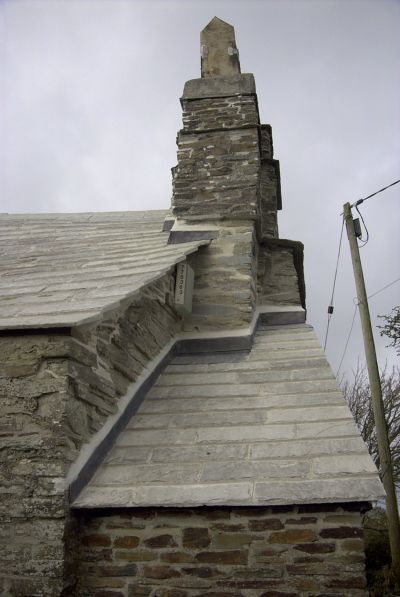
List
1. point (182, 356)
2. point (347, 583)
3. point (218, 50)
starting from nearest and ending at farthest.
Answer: point (347, 583), point (182, 356), point (218, 50)

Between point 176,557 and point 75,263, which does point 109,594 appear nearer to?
point 176,557

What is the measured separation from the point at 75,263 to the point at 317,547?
9.00ft

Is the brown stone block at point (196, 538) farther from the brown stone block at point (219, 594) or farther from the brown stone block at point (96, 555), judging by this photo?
the brown stone block at point (96, 555)

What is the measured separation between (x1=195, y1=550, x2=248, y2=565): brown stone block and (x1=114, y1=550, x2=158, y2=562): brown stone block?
25 centimetres

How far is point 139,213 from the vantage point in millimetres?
7105

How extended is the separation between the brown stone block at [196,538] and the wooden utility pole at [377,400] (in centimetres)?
450

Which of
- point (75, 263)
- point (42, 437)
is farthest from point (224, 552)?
point (75, 263)

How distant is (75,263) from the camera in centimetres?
389

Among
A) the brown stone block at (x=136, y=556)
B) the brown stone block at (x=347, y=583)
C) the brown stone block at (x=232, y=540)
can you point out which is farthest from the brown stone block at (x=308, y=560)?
the brown stone block at (x=136, y=556)

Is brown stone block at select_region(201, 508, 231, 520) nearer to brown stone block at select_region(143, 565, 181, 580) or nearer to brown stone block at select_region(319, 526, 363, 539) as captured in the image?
brown stone block at select_region(143, 565, 181, 580)

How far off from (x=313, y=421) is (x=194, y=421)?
80 centimetres

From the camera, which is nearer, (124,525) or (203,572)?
(203,572)

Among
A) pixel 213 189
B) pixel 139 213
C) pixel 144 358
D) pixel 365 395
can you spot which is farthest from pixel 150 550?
pixel 365 395

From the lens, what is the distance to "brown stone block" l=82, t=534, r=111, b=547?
8.38 feet
